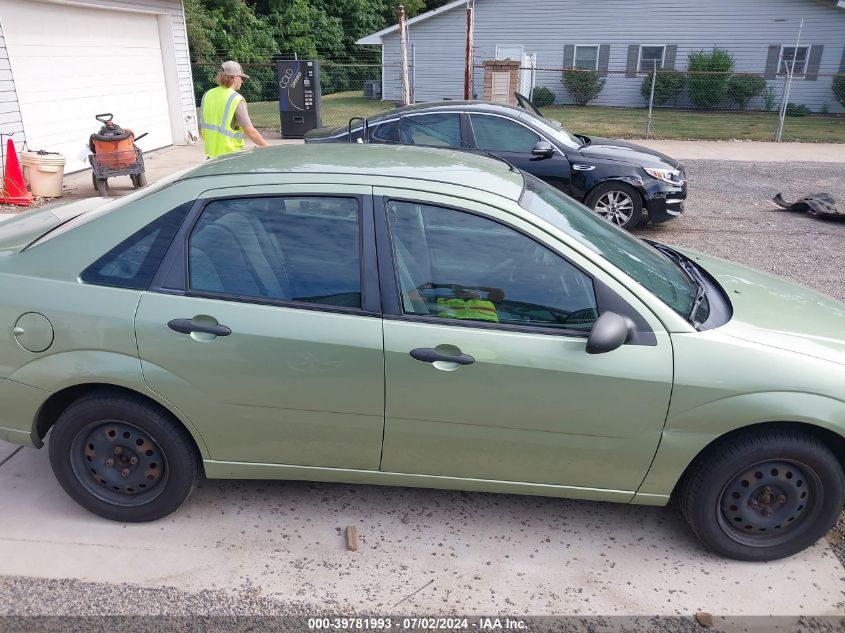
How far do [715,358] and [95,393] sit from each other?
8.75 feet

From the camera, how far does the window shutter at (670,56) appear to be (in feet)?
85.2

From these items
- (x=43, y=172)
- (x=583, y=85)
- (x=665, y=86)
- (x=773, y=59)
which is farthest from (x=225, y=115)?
(x=773, y=59)

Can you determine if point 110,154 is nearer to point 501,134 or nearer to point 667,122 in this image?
point 501,134

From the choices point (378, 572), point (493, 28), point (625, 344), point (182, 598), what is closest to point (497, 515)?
point (378, 572)

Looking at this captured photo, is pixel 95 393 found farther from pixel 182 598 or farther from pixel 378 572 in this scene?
pixel 378 572

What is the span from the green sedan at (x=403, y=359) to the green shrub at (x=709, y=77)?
990 inches

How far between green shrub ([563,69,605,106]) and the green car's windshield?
971 inches

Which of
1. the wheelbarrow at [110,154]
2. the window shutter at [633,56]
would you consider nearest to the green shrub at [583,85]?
the window shutter at [633,56]

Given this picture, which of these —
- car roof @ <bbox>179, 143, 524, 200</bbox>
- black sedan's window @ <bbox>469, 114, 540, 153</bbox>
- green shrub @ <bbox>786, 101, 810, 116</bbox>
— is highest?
car roof @ <bbox>179, 143, 524, 200</bbox>

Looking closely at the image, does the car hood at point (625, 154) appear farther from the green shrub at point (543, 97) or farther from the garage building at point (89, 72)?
the green shrub at point (543, 97)

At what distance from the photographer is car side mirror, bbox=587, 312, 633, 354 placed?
2725 millimetres

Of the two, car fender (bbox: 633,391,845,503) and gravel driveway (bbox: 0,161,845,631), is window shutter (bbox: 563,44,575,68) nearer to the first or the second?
gravel driveway (bbox: 0,161,845,631)

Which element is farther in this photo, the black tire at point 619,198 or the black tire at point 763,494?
the black tire at point 619,198

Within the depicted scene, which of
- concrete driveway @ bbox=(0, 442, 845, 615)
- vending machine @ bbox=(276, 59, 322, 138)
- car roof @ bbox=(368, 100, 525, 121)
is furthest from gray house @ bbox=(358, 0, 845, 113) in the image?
concrete driveway @ bbox=(0, 442, 845, 615)
